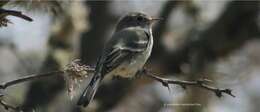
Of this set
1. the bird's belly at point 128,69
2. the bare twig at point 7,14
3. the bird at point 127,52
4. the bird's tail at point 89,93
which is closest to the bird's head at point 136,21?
the bird at point 127,52

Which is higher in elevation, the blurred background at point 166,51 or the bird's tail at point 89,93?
the bird's tail at point 89,93

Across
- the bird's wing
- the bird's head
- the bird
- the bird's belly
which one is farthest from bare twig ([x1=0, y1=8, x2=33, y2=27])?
the bird's head

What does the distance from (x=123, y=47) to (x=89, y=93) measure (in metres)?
1.14

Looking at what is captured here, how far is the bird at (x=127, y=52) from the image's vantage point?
4180 mm

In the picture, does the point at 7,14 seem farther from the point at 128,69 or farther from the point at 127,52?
the point at 127,52

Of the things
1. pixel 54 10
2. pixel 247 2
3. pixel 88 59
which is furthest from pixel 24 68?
pixel 54 10

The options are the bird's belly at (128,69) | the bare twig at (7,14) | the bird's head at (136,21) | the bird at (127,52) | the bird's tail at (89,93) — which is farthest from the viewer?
the bird's head at (136,21)

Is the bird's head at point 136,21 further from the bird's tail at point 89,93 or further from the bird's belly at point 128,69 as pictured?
the bird's tail at point 89,93

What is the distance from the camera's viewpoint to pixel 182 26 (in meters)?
7.34

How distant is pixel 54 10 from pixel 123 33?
5.77 feet

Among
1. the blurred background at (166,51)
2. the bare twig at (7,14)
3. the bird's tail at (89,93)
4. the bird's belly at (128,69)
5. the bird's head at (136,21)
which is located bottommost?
the blurred background at (166,51)

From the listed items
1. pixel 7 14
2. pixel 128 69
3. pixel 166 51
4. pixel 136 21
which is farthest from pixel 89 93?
pixel 166 51

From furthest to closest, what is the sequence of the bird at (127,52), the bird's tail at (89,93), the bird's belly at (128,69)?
the bird's belly at (128,69)
the bird at (127,52)
the bird's tail at (89,93)

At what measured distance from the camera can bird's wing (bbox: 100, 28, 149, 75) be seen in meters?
4.27
